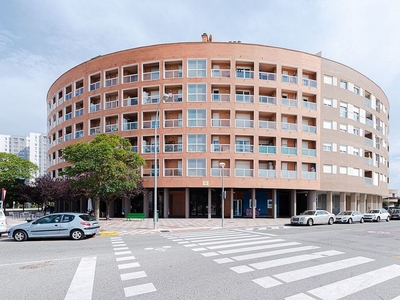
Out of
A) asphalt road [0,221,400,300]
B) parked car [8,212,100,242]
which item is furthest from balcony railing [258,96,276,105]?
parked car [8,212,100,242]

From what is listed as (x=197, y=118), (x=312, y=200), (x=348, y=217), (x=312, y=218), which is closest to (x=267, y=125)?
(x=197, y=118)

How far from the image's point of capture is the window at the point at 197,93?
3294cm

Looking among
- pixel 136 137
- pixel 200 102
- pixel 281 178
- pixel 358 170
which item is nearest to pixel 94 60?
pixel 136 137

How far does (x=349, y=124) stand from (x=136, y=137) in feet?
86.6

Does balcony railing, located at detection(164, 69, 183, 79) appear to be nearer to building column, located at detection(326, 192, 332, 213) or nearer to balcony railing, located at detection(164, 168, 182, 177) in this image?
balcony railing, located at detection(164, 168, 182, 177)

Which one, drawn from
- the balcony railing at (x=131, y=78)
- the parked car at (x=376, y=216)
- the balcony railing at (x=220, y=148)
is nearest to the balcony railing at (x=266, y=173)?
the balcony railing at (x=220, y=148)

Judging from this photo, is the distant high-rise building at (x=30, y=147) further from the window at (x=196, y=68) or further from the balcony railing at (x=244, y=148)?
the balcony railing at (x=244, y=148)

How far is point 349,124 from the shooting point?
3916 cm

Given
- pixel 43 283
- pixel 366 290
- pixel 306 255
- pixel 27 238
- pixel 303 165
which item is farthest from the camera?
pixel 303 165

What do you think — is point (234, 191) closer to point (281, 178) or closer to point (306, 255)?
point (281, 178)

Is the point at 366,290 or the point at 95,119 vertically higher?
the point at 95,119

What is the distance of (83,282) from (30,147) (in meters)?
142

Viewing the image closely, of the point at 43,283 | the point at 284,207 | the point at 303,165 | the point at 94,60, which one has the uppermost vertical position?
the point at 94,60

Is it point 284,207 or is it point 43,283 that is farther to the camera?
point 284,207
